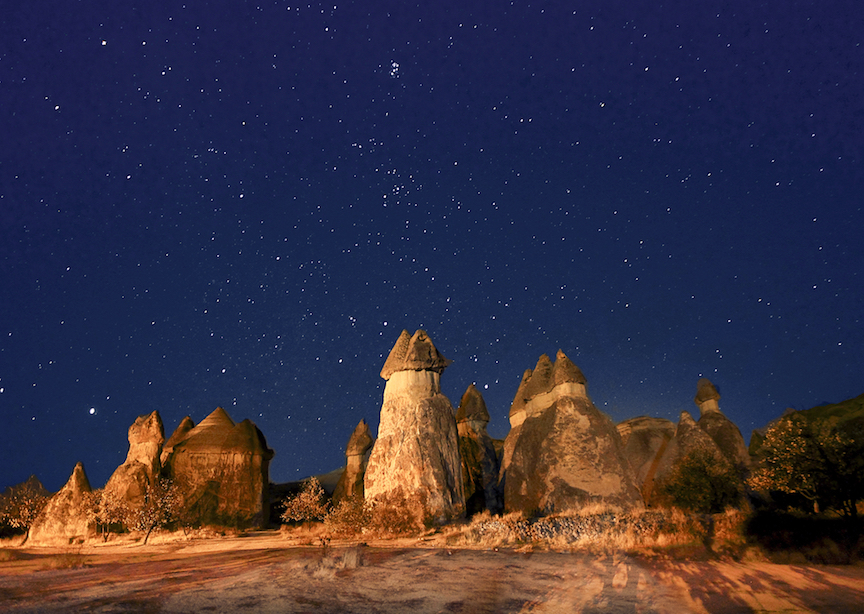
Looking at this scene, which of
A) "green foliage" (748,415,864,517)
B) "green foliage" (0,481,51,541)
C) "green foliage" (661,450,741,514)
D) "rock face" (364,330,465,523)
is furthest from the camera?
"green foliage" (0,481,51,541)

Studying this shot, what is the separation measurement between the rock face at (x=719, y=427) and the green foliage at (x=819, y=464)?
51.3 ft

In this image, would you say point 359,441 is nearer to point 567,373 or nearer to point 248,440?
point 248,440

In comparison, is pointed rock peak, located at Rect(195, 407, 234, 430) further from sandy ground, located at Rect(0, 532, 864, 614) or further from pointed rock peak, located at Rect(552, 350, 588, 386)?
pointed rock peak, located at Rect(552, 350, 588, 386)

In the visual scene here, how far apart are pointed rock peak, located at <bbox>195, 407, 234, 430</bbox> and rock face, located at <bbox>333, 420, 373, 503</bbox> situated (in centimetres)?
852

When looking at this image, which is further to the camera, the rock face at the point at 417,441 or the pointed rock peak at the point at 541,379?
the pointed rock peak at the point at 541,379

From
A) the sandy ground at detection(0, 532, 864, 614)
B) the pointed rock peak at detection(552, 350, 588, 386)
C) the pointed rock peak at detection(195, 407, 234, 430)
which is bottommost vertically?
the sandy ground at detection(0, 532, 864, 614)

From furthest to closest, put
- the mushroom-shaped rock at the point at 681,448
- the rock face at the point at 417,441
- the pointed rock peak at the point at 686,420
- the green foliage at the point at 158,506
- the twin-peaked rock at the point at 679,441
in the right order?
the pointed rock peak at the point at 686,420
the twin-peaked rock at the point at 679,441
the mushroom-shaped rock at the point at 681,448
the green foliage at the point at 158,506
the rock face at the point at 417,441

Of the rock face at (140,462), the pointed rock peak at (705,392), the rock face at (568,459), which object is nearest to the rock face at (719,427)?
the pointed rock peak at (705,392)

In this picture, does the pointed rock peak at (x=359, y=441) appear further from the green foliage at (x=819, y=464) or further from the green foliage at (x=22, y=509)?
the green foliage at (x=819, y=464)

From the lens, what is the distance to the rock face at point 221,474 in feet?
82.0

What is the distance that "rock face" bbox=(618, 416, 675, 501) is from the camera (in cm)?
3148

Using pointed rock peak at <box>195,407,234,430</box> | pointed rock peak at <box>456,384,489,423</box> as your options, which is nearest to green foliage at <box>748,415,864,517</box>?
pointed rock peak at <box>456,384,489,423</box>

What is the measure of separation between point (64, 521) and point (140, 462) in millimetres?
3898

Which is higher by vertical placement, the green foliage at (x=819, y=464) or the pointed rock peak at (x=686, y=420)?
the pointed rock peak at (x=686, y=420)
